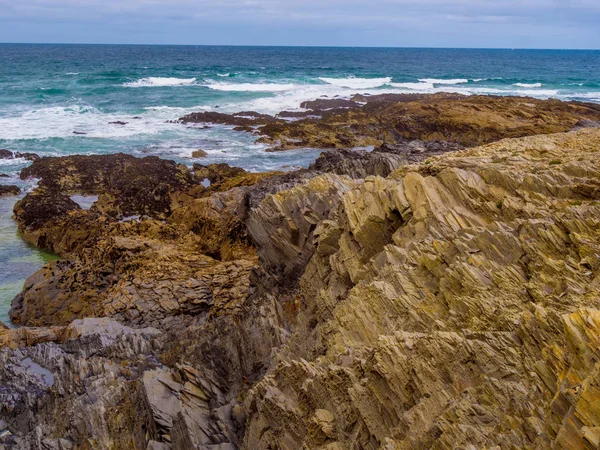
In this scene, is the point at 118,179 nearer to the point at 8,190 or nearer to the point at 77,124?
the point at 8,190

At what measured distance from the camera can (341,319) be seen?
11656mm

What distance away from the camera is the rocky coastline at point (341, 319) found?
7.71 metres

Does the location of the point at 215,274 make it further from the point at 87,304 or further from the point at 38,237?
the point at 38,237

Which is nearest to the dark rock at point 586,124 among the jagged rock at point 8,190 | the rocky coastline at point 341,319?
the rocky coastline at point 341,319

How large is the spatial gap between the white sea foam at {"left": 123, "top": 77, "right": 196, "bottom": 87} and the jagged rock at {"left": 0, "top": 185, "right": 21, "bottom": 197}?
62.2 m

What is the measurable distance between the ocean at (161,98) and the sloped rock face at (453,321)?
15.6m

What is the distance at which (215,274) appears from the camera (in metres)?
21.2

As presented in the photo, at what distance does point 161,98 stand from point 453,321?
244 ft

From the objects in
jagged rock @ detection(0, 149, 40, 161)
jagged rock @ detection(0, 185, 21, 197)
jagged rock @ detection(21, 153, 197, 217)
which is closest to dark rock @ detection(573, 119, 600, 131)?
jagged rock @ detection(21, 153, 197, 217)

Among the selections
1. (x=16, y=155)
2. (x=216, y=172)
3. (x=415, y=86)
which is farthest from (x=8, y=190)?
(x=415, y=86)

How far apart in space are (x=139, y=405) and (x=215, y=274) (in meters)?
8.75

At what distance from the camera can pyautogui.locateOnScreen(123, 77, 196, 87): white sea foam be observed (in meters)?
96.6

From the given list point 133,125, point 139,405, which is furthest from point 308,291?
point 133,125

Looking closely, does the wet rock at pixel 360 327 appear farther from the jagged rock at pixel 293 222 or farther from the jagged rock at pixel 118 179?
the jagged rock at pixel 118 179
